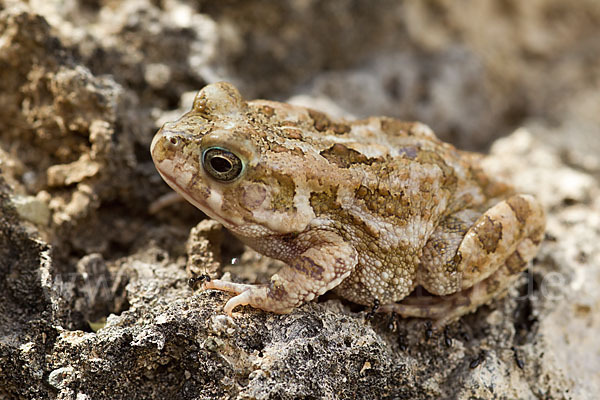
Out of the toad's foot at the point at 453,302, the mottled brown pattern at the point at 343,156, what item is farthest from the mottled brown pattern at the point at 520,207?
the mottled brown pattern at the point at 343,156

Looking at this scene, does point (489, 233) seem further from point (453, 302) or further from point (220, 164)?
point (220, 164)

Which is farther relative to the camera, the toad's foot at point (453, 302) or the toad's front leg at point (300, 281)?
the toad's foot at point (453, 302)

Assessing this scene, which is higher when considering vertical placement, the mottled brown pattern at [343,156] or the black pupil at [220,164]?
the mottled brown pattern at [343,156]

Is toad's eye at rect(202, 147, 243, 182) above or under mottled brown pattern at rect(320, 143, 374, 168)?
under

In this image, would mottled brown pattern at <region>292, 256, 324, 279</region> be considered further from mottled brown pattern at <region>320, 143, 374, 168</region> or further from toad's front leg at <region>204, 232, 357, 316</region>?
mottled brown pattern at <region>320, 143, 374, 168</region>

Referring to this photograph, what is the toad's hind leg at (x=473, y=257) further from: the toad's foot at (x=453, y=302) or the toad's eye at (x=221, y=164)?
the toad's eye at (x=221, y=164)

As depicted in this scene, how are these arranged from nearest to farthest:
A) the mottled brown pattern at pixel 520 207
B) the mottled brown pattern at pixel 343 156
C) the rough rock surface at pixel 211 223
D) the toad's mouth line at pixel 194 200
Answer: the rough rock surface at pixel 211 223 → the toad's mouth line at pixel 194 200 → the mottled brown pattern at pixel 343 156 → the mottled brown pattern at pixel 520 207

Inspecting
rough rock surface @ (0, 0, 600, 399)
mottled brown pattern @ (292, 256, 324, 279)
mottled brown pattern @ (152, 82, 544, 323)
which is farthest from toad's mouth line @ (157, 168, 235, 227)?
mottled brown pattern @ (292, 256, 324, 279)

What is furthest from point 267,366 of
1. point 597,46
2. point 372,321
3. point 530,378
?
point 597,46
